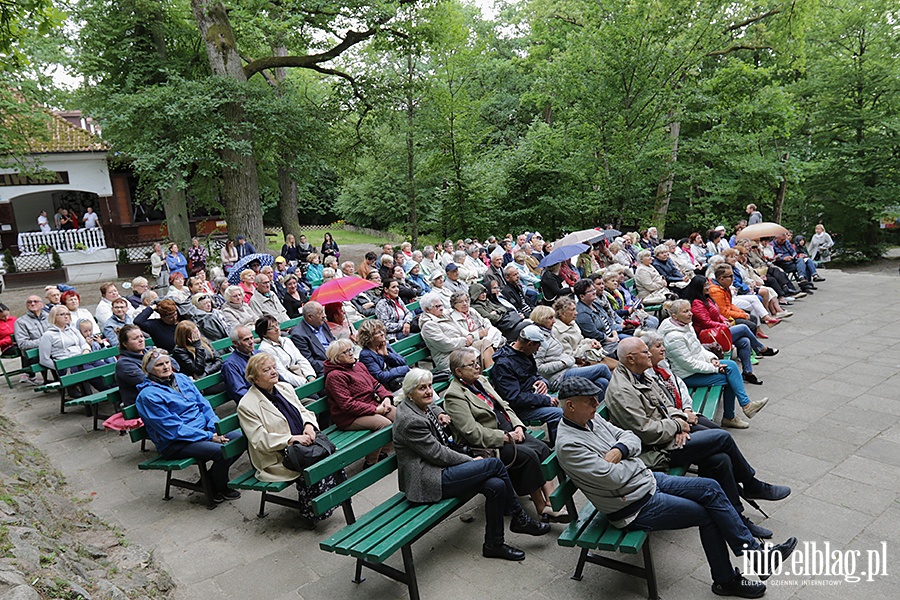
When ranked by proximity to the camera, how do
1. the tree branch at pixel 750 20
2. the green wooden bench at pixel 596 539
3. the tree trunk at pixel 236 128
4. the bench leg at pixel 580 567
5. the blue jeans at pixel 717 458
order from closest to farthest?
the green wooden bench at pixel 596 539 → the bench leg at pixel 580 567 → the blue jeans at pixel 717 458 → the tree trunk at pixel 236 128 → the tree branch at pixel 750 20

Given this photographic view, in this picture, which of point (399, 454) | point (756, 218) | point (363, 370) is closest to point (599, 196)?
point (756, 218)

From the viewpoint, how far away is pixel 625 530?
3516 mm

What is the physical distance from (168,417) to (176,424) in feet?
0.29

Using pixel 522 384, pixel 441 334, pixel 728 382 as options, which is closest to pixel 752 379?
pixel 728 382

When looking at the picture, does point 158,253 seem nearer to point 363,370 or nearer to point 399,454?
point 363,370

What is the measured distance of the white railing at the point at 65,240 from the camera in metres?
20.8

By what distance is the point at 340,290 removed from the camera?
726 cm

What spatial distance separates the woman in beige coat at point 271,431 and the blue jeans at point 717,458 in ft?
8.96

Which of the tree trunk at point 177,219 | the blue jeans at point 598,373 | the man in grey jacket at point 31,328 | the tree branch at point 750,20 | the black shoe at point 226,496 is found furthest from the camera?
the tree trunk at point 177,219

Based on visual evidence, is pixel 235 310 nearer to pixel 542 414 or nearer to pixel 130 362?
pixel 130 362

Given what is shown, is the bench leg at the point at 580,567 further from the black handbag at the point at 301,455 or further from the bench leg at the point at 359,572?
the black handbag at the point at 301,455

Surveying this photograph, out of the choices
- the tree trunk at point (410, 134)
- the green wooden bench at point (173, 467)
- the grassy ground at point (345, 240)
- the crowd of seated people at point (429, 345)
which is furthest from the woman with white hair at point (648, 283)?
the grassy ground at point (345, 240)

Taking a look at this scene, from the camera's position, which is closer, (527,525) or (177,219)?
(527,525)

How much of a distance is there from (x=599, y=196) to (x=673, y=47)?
4.37 meters
